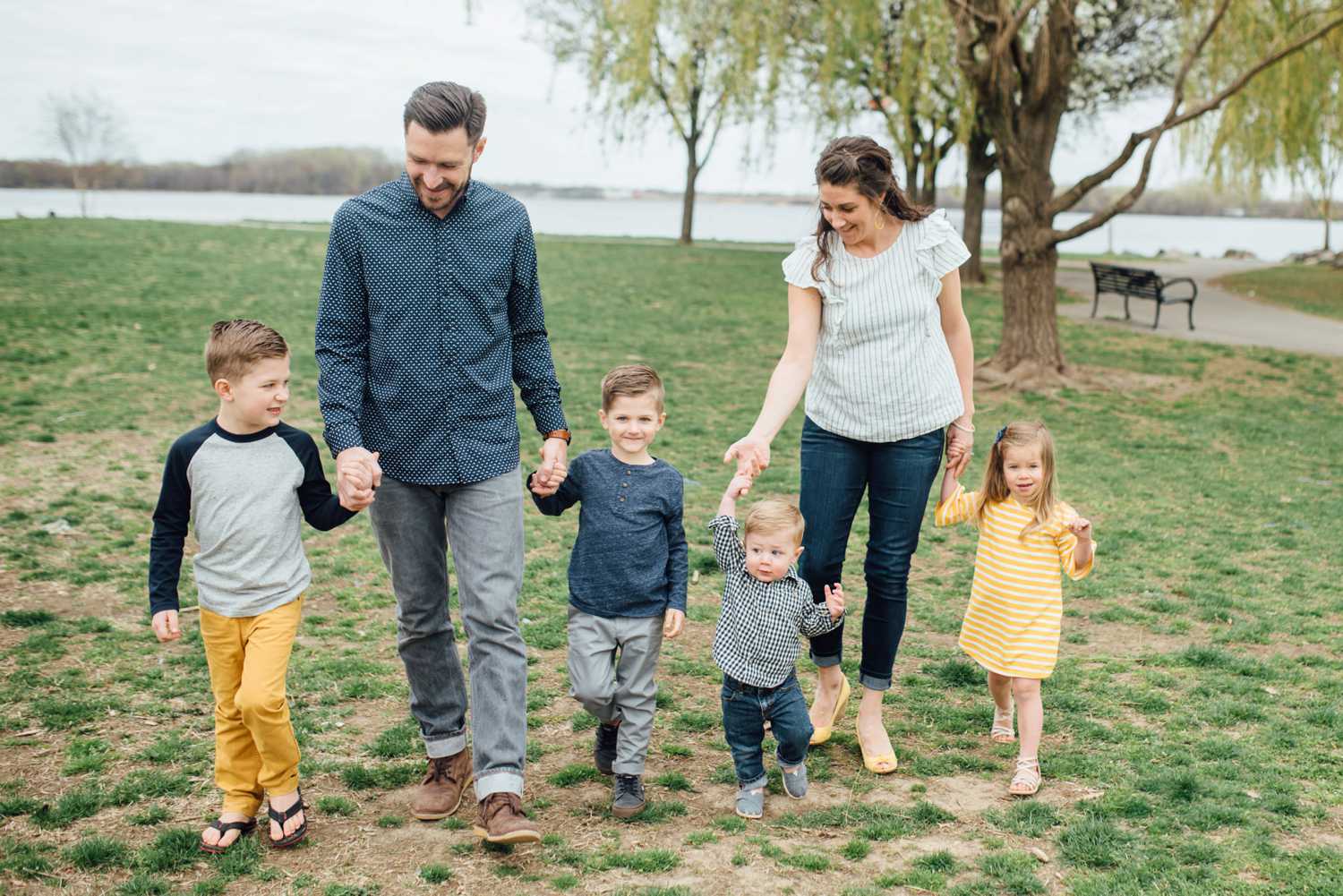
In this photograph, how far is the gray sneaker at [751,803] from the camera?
3.56 metres

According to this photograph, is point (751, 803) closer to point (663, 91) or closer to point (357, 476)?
point (357, 476)

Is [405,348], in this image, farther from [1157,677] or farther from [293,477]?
[1157,677]

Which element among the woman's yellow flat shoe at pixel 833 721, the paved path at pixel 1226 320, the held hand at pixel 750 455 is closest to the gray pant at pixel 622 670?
the held hand at pixel 750 455

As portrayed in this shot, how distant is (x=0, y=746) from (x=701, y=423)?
6836 millimetres

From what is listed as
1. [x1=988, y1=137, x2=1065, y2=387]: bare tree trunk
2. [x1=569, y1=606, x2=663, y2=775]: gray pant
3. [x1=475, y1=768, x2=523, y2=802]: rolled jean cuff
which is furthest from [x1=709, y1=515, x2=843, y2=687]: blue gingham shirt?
[x1=988, y1=137, x2=1065, y2=387]: bare tree trunk

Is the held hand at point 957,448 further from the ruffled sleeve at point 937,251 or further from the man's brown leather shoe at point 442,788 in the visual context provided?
the man's brown leather shoe at point 442,788

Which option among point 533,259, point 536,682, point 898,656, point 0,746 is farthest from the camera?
point 898,656

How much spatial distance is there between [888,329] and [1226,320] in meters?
16.8

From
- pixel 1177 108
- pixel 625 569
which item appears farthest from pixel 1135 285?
pixel 625 569

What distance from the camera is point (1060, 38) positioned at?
1095cm

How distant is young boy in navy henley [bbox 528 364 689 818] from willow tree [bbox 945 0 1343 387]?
311 inches

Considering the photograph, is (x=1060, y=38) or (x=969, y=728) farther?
(x=1060, y=38)

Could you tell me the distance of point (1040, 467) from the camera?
3.80 m

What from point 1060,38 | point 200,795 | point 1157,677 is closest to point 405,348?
point 200,795
